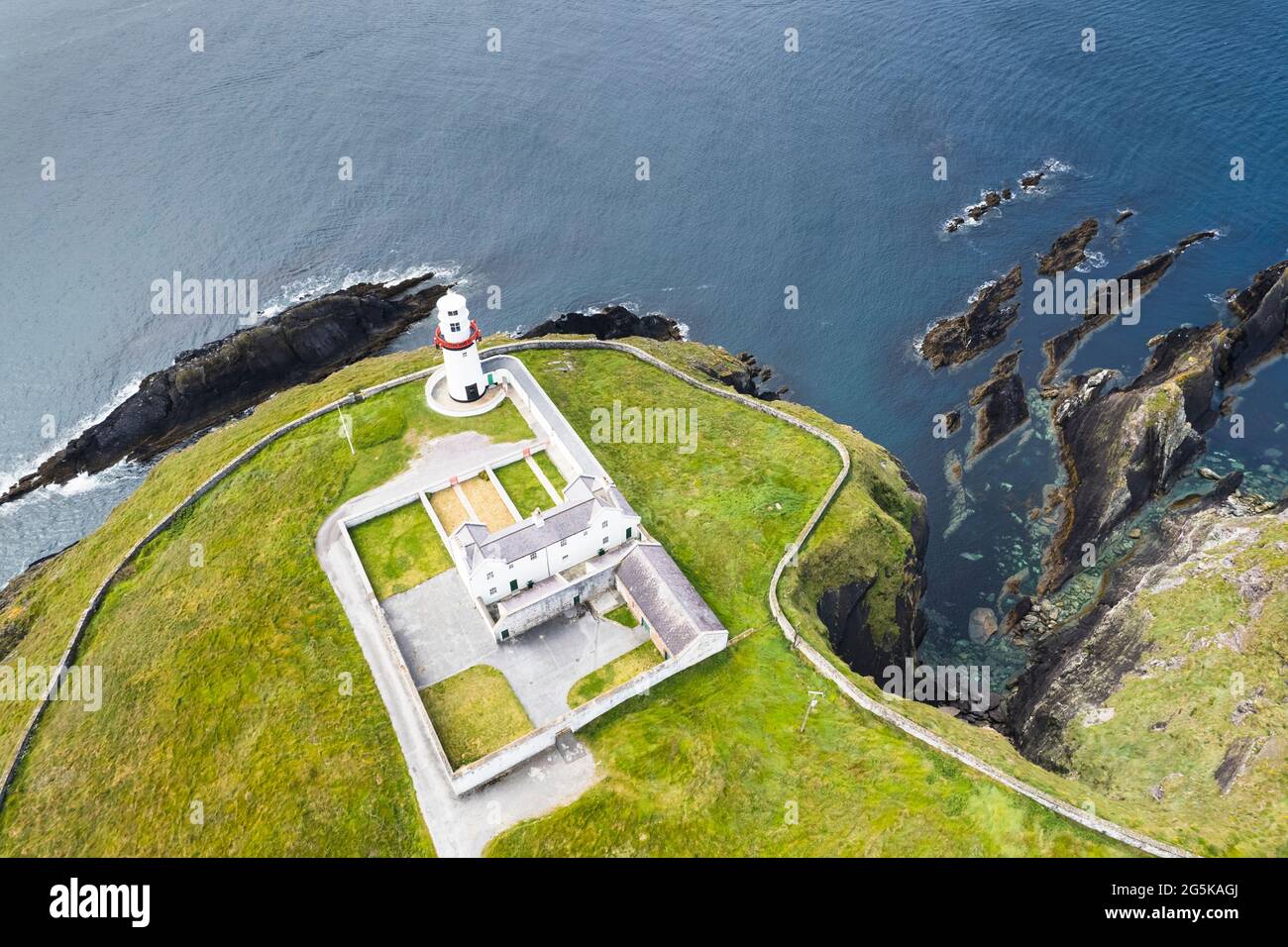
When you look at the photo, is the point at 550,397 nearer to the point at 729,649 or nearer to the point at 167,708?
the point at 729,649

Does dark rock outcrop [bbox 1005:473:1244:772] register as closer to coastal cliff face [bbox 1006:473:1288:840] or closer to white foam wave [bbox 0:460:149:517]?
coastal cliff face [bbox 1006:473:1288:840]

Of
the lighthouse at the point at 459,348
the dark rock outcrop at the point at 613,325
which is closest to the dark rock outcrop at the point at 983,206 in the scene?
the dark rock outcrop at the point at 613,325

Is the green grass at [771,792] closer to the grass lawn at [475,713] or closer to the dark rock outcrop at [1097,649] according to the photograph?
the grass lawn at [475,713]

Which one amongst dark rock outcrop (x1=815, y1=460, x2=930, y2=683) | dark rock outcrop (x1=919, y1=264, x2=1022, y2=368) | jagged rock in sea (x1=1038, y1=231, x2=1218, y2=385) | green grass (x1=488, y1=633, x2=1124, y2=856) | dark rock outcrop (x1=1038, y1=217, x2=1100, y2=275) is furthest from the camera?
dark rock outcrop (x1=1038, y1=217, x2=1100, y2=275)

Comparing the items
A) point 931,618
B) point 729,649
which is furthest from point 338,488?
point 931,618

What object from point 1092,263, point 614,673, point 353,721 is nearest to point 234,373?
point 353,721

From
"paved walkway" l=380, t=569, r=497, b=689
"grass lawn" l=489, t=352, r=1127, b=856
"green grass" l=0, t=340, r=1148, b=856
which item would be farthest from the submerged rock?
"paved walkway" l=380, t=569, r=497, b=689
